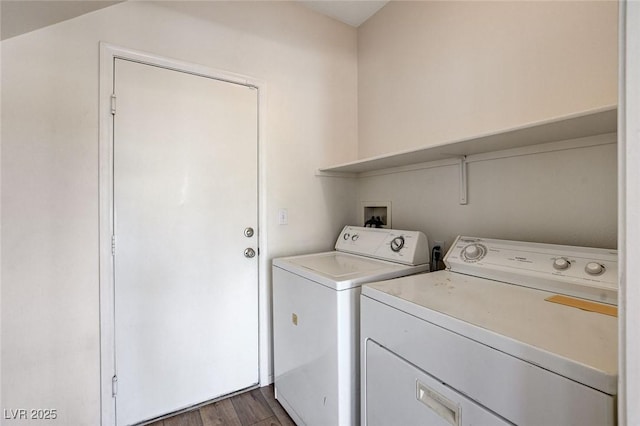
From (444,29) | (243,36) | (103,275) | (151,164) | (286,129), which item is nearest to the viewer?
(103,275)

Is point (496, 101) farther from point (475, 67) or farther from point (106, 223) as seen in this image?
point (106, 223)

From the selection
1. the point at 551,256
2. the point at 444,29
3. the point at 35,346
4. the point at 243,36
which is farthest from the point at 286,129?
the point at 35,346

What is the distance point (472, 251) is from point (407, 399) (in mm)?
761

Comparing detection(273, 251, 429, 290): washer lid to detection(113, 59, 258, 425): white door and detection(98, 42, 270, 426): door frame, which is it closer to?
detection(113, 59, 258, 425): white door

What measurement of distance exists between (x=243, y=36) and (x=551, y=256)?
6.87 ft

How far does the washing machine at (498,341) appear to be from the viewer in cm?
63

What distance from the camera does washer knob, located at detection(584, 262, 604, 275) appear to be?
99cm

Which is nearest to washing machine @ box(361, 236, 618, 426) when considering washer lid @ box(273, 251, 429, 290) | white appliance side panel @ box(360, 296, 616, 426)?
white appliance side panel @ box(360, 296, 616, 426)

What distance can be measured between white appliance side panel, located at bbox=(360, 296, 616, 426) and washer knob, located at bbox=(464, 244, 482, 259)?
597mm

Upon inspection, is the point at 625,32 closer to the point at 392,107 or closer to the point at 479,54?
the point at 479,54

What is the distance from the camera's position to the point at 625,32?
1.16 feet

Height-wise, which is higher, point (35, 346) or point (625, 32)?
point (625, 32)

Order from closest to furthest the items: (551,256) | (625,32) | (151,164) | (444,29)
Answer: (625,32) < (551,256) < (151,164) < (444,29)
